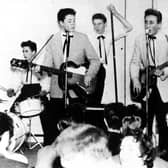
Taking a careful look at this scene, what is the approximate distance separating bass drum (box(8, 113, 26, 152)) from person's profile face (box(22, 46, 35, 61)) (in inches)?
13.6

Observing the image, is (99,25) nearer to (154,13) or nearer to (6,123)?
(154,13)

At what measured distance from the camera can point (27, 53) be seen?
2.64m

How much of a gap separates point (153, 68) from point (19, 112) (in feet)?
2.78

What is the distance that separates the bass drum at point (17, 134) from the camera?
8.57 ft

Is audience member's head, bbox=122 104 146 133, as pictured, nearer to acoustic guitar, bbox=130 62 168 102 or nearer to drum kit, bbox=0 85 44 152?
acoustic guitar, bbox=130 62 168 102

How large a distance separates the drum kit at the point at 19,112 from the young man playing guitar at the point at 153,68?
0.62 m

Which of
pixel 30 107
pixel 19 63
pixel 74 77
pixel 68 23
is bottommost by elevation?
pixel 30 107

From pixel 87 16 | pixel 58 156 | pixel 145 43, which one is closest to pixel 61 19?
pixel 87 16

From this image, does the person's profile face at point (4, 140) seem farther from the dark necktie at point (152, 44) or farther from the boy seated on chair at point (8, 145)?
the dark necktie at point (152, 44)

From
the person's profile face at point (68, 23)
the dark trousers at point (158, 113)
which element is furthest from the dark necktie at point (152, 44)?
the person's profile face at point (68, 23)

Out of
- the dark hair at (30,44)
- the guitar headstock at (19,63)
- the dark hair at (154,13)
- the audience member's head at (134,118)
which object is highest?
the dark hair at (154,13)

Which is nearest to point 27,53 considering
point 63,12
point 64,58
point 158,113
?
point 64,58

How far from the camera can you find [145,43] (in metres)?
2.73

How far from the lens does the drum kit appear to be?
8.58 ft
